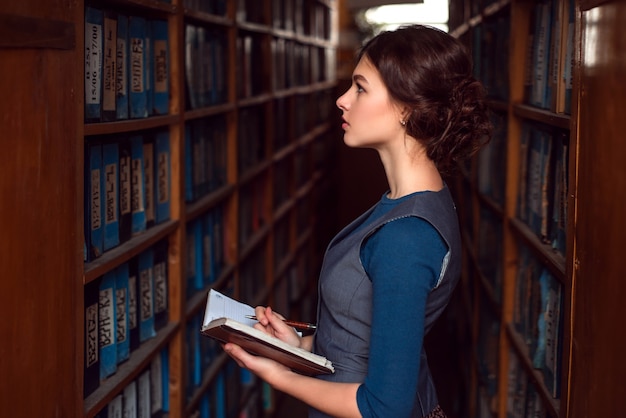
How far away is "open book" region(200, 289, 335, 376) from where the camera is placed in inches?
57.0

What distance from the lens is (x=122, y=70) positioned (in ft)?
6.81

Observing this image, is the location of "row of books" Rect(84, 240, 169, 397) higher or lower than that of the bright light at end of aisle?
lower

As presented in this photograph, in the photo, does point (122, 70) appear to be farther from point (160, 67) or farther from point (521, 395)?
point (521, 395)

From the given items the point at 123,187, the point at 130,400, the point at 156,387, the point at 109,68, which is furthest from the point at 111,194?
the point at 156,387

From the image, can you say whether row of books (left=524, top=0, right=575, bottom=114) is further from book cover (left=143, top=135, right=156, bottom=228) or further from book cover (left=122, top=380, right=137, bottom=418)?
book cover (left=122, top=380, right=137, bottom=418)

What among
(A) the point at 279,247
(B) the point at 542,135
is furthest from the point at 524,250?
(A) the point at 279,247

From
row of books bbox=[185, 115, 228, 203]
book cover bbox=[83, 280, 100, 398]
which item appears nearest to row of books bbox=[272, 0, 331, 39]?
row of books bbox=[185, 115, 228, 203]

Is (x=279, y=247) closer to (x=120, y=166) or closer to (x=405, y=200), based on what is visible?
(x=120, y=166)

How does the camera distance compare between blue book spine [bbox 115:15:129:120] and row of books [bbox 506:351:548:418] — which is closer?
blue book spine [bbox 115:15:129:120]

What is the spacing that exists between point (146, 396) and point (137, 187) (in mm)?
548

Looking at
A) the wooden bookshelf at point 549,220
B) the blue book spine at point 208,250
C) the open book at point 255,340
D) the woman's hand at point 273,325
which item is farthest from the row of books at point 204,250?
the open book at point 255,340

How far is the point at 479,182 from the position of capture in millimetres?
3494

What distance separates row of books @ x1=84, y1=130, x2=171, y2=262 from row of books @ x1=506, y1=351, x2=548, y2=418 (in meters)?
1.06

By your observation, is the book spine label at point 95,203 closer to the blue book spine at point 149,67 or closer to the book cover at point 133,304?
the book cover at point 133,304
